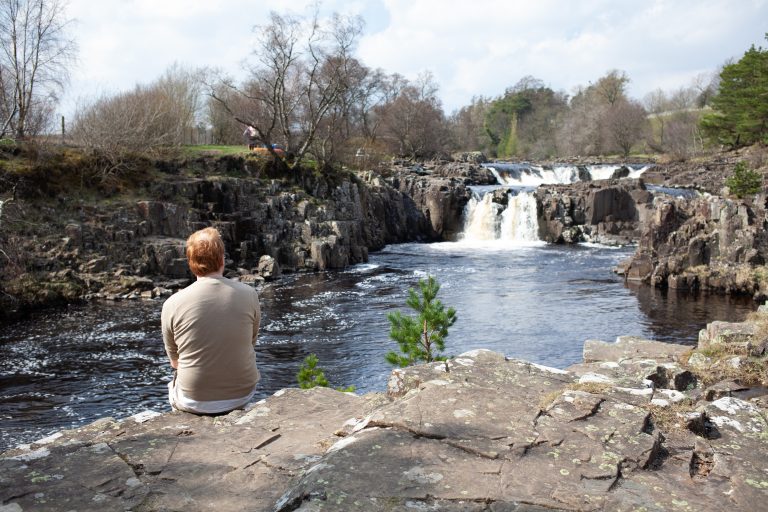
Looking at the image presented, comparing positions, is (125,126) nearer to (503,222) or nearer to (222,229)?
(222,229)

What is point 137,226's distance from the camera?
78.8 ft

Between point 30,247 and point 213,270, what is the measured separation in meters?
19.3

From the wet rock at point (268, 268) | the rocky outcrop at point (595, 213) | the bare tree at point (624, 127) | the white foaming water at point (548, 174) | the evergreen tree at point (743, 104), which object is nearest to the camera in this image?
the wet rock at point (268, 268)

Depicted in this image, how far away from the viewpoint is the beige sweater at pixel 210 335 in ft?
16.0

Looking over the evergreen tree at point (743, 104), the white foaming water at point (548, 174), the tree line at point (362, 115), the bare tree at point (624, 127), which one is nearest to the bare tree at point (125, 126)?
the tree line at point (362, 115)

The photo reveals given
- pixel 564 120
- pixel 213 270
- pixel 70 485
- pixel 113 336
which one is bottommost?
pixel 113 336

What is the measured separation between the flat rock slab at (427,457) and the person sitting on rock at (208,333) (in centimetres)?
20

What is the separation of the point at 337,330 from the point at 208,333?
12.4 meters

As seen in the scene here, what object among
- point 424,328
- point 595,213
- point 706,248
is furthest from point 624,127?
point 424,328

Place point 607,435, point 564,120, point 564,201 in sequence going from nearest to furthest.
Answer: point 607,435 → point 564,201 → point 564,120

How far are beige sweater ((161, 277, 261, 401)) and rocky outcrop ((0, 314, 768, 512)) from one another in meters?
0.27

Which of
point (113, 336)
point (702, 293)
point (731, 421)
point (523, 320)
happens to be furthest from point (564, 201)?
point (731, 421)

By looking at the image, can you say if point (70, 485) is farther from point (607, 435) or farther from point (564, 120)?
point (564, 120)

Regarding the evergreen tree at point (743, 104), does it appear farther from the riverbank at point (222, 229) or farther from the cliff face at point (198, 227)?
the cliff face at point (198, 227)
